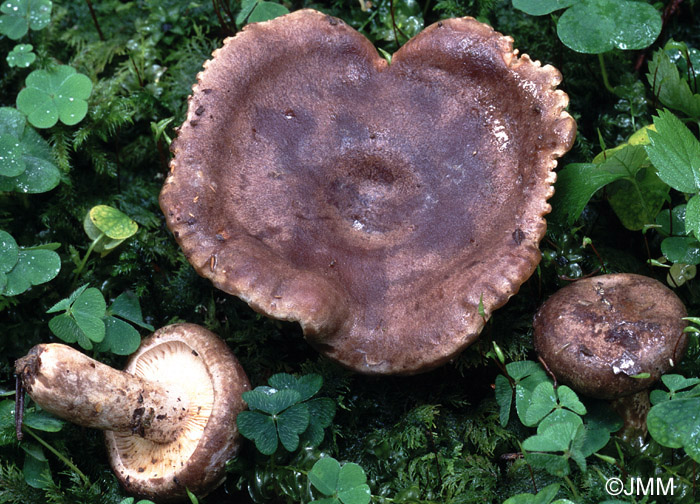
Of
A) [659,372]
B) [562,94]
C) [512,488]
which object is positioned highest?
[562,94]

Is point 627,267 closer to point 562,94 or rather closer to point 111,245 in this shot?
point 562,94

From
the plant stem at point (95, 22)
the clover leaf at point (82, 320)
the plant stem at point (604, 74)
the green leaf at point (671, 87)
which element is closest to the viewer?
the clover leaf at point (82, 320)

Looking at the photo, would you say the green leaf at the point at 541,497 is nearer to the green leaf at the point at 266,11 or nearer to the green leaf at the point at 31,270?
the green leaf at the point at 31,270

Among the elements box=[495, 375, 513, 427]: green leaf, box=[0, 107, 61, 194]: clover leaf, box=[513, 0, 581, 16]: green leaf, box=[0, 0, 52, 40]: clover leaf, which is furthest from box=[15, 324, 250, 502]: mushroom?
box=[513, 0, 581, 16]: green leaf

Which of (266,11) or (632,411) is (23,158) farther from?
(632,411)

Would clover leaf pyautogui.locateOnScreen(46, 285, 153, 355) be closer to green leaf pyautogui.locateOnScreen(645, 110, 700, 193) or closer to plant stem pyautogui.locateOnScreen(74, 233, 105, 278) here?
plant stem pyautogui.locateOnScreen(74, 233, 105, 278)

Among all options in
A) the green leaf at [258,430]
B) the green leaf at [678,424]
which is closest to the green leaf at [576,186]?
the green leaf at [678,424]


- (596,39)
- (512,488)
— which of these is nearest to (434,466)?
(512,488)
